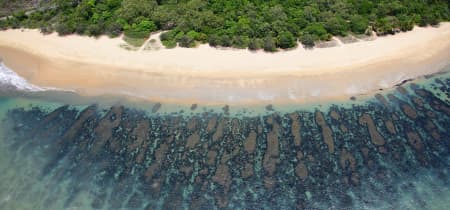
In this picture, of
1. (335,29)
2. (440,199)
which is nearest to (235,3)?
(335,29)

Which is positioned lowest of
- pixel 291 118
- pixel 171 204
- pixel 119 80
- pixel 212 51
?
pixel 171 204

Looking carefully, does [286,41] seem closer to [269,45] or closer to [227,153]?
[269,45]

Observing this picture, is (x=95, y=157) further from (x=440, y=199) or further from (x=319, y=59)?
(x=440, y=199)

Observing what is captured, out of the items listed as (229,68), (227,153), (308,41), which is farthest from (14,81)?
(308,41)

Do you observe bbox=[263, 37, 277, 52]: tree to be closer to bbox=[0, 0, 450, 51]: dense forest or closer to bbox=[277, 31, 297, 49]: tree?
bbox=[0, 0, 450, 51]: dense forest

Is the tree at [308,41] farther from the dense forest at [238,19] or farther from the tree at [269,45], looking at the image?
the tree at [269,45]

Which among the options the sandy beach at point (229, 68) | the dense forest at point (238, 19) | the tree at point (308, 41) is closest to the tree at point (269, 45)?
the dense forest at point (238, 19)
